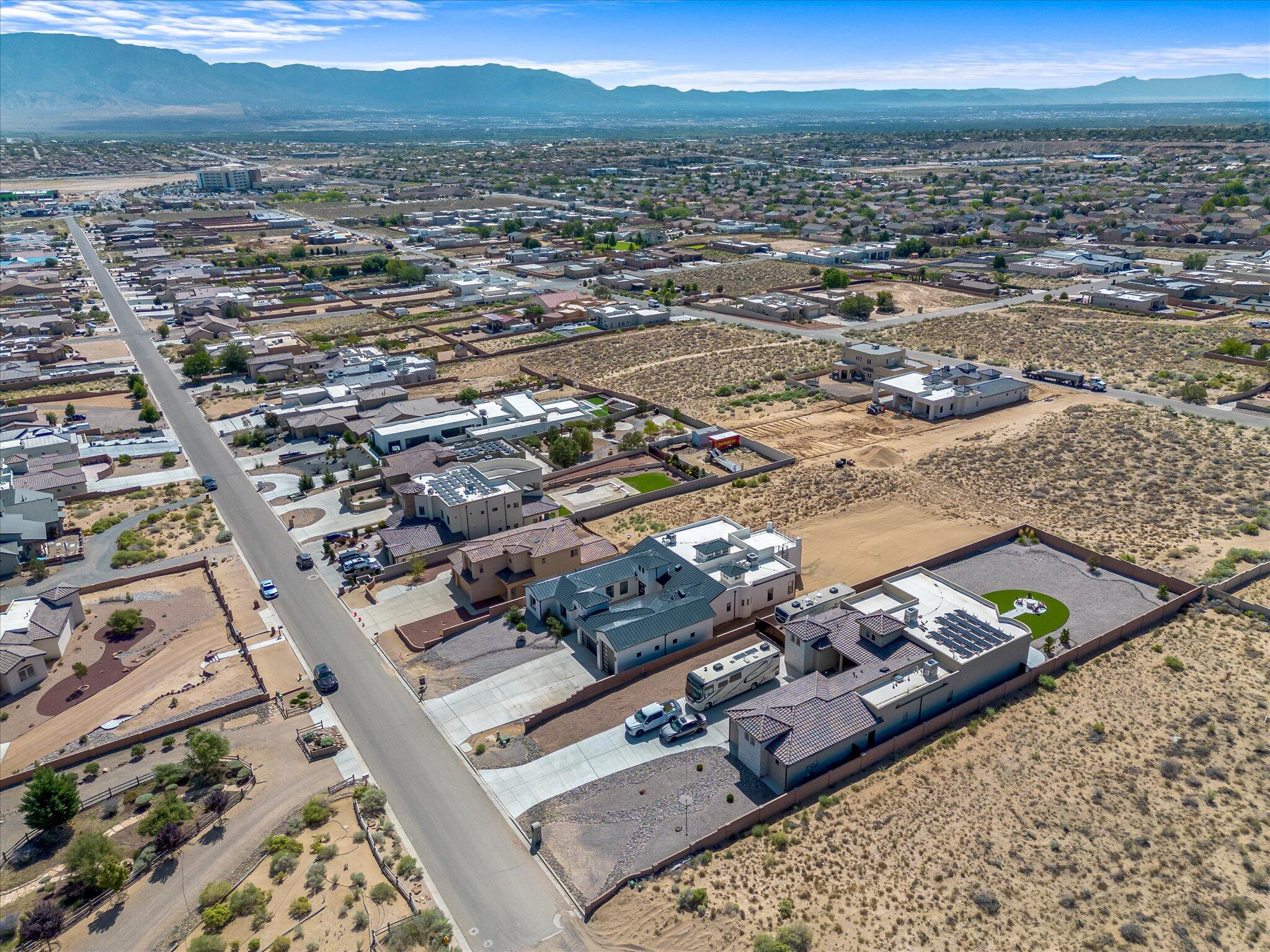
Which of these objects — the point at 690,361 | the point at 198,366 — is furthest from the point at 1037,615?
the point at 198,366

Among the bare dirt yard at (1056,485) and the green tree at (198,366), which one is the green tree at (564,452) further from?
the green tree at (198,366)

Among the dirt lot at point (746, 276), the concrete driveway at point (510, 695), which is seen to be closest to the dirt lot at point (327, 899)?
the concrete driveway at point (510, 695)

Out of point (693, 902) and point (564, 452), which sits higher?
point (693, 902)

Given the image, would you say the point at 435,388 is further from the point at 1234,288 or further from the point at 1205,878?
the point at 1234,288

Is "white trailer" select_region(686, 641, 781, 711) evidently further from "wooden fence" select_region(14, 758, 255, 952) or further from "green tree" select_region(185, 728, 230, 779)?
"green tree" select_region(185, 728, 230, 779)

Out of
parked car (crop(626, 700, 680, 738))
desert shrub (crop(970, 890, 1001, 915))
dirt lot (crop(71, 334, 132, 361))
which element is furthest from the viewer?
Result: dirt lot (crop(71, 334, 132, 361))

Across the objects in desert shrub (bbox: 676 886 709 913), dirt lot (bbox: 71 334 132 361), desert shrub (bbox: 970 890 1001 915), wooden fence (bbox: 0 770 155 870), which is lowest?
dirt lot (bbox: 71 334 132 361)

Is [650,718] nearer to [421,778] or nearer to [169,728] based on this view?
[421,778]

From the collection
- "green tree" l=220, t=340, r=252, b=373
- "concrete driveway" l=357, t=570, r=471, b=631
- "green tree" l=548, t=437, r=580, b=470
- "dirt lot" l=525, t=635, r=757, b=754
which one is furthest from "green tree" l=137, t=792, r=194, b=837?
"green tree" l=220, t=340, r=252, b=373
